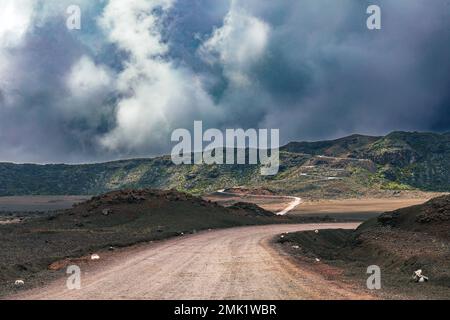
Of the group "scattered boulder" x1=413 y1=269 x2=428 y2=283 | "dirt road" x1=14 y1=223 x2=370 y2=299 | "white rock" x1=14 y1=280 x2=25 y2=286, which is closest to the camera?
"dirt road" x1=14 y1=223 x2=370 y2=299

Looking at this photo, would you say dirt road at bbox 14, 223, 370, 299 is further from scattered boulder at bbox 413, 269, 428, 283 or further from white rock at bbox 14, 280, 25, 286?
scattered boulder at bbox 413, 269, 428, 283

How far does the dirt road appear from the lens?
1644cm

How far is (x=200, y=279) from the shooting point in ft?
66.4

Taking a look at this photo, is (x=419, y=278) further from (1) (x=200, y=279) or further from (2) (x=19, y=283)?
(2) (x=19, y=283)

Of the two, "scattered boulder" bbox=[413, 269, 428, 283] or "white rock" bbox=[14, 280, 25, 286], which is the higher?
"white rock" bbox=[14, 280, 25, 286]

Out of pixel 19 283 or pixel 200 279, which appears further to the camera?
pixel 19 283

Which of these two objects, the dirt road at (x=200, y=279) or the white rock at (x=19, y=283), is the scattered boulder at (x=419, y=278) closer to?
the dirt road at (x=200, y=279)

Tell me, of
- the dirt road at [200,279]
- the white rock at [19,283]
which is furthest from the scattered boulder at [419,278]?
the white rock at [19,283]

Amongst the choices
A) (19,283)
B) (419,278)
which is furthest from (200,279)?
(419,278)

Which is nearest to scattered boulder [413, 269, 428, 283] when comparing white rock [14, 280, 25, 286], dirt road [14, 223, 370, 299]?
dirt road [14, 223, 370, 299]

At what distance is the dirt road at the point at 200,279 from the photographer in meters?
16.4

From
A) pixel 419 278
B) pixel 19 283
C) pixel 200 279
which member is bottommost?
pixel 419 278

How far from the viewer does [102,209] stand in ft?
229
